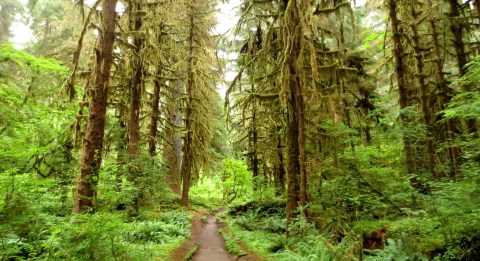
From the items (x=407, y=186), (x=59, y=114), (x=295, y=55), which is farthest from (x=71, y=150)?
(x=407, y=186)

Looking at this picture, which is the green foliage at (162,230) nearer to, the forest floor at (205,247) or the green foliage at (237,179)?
the forest floor at (205,247)

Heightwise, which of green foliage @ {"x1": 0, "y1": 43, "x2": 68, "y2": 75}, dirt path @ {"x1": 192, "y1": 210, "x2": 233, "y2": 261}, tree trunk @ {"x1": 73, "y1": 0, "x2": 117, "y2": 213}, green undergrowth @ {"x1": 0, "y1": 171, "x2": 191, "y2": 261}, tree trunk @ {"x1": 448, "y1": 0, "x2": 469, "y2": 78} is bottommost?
dirt path @ {"x1": 192, "y1": 210, "x2": 233, "y2": 261}

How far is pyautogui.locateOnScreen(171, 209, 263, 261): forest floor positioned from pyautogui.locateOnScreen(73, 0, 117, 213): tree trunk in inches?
109

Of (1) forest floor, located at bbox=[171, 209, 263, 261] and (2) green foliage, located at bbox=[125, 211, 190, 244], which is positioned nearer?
(1) forest floor, located at bbox=[171, 209, 263, 261]

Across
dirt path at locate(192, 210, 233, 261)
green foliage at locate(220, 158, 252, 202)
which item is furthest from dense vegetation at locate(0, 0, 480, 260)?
green foliage at locate(220, 158, 252, 202)

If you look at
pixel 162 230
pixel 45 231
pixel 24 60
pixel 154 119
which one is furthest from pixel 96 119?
pixel 154 119

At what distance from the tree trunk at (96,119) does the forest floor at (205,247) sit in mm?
2769

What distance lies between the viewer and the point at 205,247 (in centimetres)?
997

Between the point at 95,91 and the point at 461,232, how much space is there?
8.56m

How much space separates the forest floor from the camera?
8513 mm

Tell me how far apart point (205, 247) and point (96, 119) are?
533 cm

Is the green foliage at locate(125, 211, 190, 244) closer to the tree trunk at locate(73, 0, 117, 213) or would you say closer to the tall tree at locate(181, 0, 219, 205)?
the tree trunk at locate(73, 0, 117, 213)

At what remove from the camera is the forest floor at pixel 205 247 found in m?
8.51

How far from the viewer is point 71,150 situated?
1028cm
